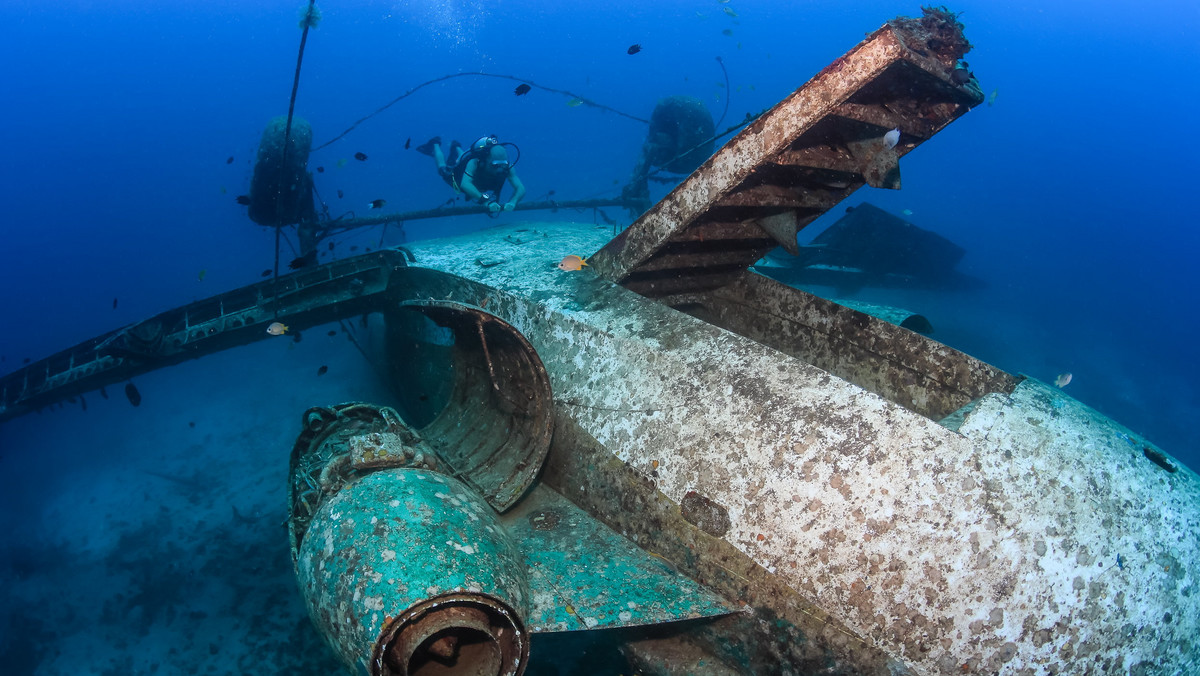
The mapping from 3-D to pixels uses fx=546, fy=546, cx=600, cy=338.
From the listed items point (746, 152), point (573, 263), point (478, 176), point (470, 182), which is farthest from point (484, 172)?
point (746, 152)

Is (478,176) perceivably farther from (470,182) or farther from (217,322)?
(217,322)

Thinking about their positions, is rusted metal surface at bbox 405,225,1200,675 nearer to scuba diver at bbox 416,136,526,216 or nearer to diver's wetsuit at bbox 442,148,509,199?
scuba diver at bbox 416,136,526,216

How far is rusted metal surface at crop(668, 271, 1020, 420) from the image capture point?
10.4ft

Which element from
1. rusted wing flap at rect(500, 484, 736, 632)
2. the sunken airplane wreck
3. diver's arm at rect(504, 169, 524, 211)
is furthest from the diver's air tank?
rusted wing flap at rect(500, 484, 736, 632)

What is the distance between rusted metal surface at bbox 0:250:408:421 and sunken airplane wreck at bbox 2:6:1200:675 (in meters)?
3.13

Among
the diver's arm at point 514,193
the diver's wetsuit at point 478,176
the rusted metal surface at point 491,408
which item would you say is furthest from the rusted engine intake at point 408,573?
the diver's wetsuit at point 478,176

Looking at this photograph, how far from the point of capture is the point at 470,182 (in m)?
10.2

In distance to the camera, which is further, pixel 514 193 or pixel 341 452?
pixel 514 193

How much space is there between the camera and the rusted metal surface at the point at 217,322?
20.0 ft

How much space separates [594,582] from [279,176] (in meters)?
7.89

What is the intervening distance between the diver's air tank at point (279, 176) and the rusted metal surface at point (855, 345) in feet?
22.7

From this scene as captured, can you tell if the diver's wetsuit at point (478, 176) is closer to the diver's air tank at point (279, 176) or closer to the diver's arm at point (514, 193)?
the diver's arm at point (514, 193)

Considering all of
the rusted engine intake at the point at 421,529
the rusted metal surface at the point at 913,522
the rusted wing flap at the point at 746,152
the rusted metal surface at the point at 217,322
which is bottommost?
the rusted metal surface at the point at 217,322

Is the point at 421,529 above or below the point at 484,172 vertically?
below
